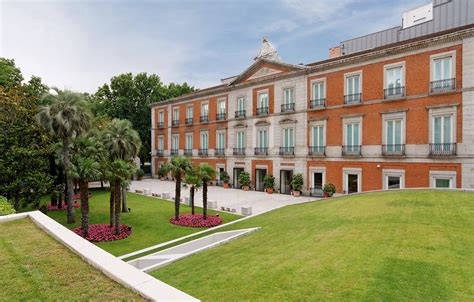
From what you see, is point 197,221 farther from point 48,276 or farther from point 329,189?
point 329,189

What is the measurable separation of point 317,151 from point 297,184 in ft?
12.4

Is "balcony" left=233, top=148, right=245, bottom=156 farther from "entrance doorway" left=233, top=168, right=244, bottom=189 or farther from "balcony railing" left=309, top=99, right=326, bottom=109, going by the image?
"balcony railing" left=309, top=99, right=326, bottom=109

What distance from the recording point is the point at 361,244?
816 cm

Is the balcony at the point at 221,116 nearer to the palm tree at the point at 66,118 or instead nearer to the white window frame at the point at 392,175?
the palm tree at the point at 66,118

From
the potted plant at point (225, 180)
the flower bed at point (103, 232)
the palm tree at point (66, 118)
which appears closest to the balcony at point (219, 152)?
the potted plant at point (225, 180)

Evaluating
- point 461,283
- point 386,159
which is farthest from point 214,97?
point 461,283

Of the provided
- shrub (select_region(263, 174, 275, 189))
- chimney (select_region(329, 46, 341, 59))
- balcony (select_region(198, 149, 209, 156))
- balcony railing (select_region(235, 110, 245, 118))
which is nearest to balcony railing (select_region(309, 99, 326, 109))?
shrub (select_region(263, 174, 275, 189))

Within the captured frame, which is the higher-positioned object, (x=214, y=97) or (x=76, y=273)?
(x=214, y=97)

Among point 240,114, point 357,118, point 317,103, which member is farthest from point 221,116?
point 357,118

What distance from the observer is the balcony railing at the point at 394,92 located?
21.6 meters

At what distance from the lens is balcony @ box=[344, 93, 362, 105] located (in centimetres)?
2383

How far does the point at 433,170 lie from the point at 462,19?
46.9 ft

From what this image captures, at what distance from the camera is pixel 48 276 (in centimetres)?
499

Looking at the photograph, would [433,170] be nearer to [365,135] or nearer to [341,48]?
[365,135]
